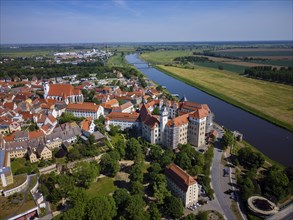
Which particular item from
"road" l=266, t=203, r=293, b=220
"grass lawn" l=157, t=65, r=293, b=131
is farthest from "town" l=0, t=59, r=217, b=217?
"grass lawn" l=157, t=65, r=293, b=131

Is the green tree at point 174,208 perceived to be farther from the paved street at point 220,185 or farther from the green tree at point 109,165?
the green tree at point 109,165

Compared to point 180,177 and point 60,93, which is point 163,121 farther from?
point 60,93

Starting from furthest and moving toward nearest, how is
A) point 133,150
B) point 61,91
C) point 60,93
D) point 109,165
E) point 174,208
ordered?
1. point 61,91
2. point 60,93
3. point 133,150
4. point 109,165
5. point 174,208

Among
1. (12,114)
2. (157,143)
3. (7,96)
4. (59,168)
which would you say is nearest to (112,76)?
(7,96)

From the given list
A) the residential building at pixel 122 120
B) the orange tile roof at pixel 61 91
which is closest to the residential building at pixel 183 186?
the residential building at pixel 122 120

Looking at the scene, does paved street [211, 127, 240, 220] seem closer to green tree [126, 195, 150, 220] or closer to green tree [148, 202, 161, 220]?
green tree [148, 202, 161, 220]

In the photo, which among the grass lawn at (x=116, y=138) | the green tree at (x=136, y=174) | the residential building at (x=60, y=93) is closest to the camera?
the green tree at (x=136, y=174)

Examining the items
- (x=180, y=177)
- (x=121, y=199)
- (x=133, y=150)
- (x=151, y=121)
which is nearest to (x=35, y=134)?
(x=133, y=150)

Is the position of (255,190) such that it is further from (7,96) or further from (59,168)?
(7,96)
